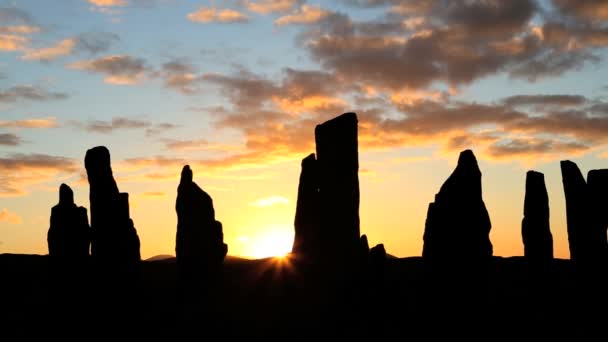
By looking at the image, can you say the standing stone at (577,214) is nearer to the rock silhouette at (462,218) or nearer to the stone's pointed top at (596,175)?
the stone's pointed top at (596,175)

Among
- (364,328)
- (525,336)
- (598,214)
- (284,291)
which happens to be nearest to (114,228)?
(284,291)

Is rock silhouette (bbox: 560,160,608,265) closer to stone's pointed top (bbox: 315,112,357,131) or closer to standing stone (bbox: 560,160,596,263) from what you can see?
standing stone (bbox: 560,160,596,263)

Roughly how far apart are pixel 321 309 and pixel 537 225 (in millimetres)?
11219

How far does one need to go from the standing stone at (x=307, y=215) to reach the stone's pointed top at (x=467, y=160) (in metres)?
10.9

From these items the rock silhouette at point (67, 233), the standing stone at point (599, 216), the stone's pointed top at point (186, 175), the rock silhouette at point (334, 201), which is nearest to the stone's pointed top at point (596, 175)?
the standing stone at point (599, 216)

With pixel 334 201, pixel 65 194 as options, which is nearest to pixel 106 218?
pixel 65 194

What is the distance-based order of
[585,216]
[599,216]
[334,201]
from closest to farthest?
[599,216]
[585,216]
[334,201]

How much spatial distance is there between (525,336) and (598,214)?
8575 millimetres

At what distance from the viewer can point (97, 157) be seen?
119 feet

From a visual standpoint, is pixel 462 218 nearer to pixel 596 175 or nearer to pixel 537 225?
pixel 537 225

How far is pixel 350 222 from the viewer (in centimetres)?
3900

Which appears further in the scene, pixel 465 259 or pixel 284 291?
pixel 284 291

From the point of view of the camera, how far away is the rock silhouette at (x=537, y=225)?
125 ft

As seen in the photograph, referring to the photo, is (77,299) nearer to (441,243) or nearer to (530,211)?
(441,243)
